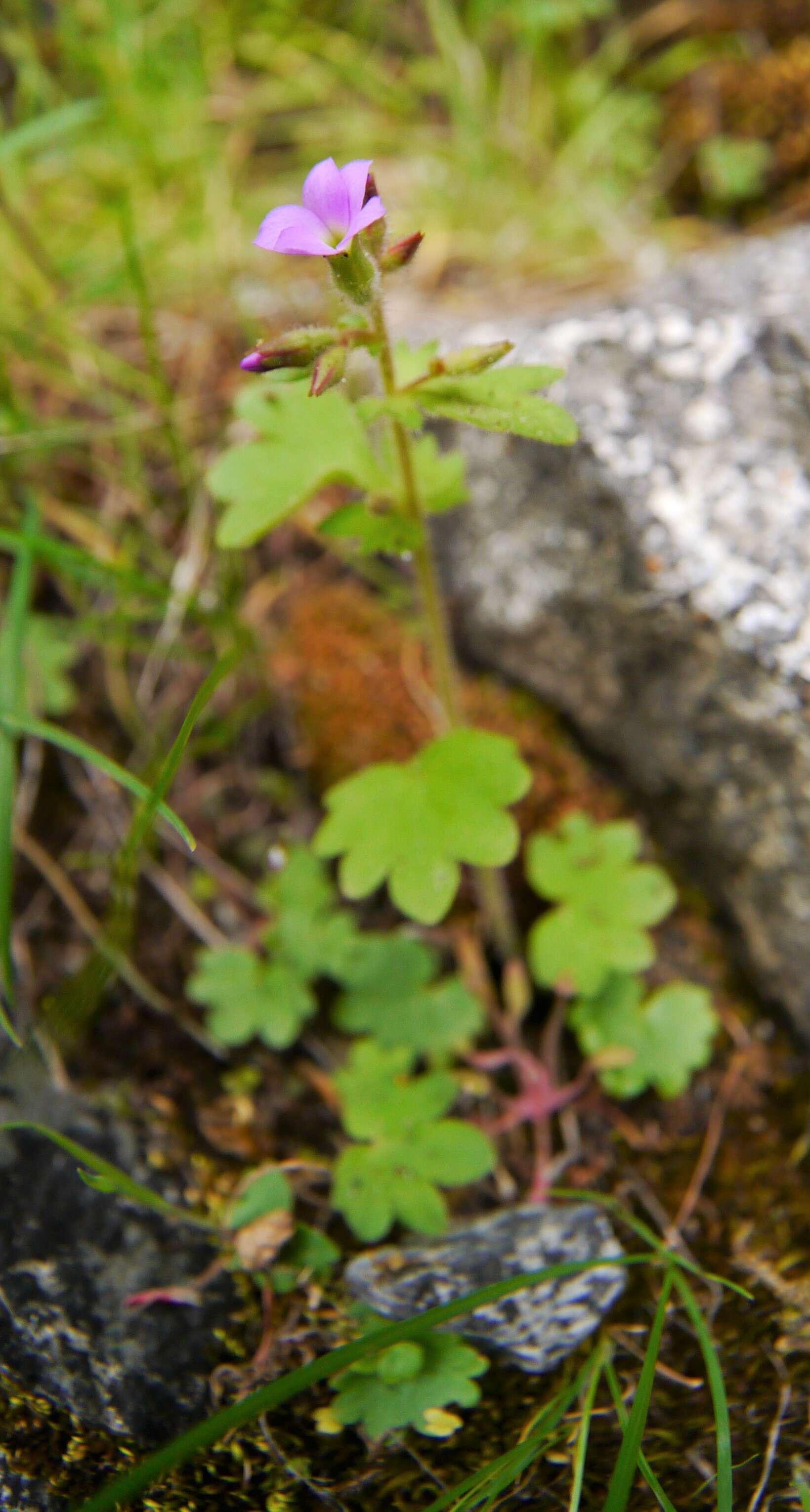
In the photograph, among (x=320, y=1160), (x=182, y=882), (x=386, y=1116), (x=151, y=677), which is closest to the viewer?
(x=386, y=1116)

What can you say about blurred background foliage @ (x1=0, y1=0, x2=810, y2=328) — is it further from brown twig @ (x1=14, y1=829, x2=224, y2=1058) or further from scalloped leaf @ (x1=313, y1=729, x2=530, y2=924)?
scalloped leaf @ (x1=313, y1=729, x2=530, y2=924)

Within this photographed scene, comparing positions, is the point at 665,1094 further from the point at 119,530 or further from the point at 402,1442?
the point at 119,530

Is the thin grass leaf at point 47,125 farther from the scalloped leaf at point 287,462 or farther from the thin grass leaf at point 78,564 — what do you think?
the scalloped leaf at point 287,462

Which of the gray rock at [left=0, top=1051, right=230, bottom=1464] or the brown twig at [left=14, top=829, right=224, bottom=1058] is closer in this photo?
the gray rock at [left=0, top=1051, right=230, bottom=1464]

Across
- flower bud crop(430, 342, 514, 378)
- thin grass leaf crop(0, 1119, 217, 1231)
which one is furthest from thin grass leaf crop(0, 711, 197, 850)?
flower bud crop(430, 342, 514, 378)

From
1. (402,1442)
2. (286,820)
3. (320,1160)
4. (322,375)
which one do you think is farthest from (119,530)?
(402,1442)

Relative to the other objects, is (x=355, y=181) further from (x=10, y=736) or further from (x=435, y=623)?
(x=10, y=736)

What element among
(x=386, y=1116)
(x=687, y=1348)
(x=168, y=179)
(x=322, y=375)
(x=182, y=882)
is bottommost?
(x=687, y=1348)
